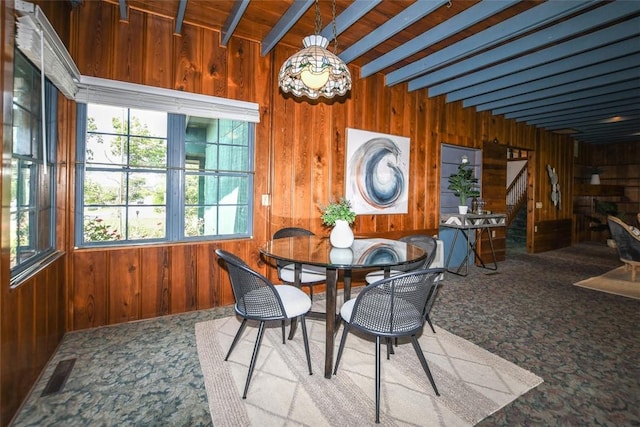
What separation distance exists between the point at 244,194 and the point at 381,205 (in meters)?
1.94

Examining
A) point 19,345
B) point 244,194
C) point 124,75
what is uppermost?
point 124,75

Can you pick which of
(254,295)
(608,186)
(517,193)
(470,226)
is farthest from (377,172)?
(608,186)

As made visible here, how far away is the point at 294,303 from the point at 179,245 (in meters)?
1.57

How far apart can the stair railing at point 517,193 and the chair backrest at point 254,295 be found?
25.2 feet

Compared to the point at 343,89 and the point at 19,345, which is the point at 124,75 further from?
the point at 19,345

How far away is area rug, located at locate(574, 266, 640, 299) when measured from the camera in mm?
3743

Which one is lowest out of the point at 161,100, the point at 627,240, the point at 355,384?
the point at 355,384

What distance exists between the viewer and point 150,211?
285 cm

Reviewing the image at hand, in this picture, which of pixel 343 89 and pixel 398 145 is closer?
pixel 343 89

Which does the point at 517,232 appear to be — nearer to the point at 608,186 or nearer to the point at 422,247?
the point at 608,186

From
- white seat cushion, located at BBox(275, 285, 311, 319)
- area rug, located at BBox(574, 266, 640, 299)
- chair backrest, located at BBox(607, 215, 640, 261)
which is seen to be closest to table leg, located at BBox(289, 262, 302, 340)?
white seat cushion, located at BBox(275, 285, 311, 319)

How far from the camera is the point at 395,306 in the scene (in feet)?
5.65

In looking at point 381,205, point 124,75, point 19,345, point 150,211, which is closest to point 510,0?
point 381,205

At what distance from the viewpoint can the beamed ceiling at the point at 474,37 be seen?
8.16 feet
